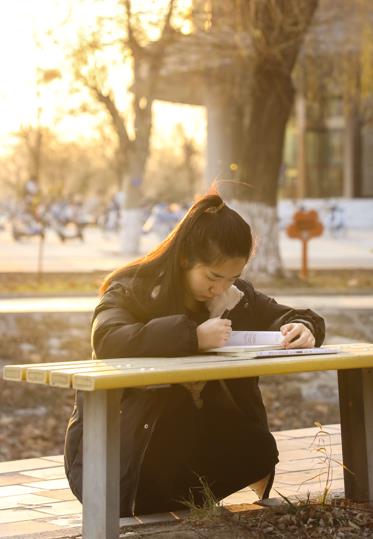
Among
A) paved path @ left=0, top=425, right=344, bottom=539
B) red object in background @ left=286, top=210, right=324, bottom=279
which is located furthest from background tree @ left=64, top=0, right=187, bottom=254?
paved path @ left=0, top=425, right=344, bottom=539

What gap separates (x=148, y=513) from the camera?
179 inches

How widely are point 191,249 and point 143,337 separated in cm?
32

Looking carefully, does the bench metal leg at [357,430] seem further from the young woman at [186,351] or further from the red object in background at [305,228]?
the red object in background at [305,228]

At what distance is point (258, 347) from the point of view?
4.34m

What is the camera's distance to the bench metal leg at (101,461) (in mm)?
3924

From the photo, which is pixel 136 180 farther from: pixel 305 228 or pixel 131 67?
pixel 305 228

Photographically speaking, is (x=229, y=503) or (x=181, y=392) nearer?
(x=181, y=392)

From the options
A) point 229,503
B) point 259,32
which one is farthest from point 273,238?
point 229,503

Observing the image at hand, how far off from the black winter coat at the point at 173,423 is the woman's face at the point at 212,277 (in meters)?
0.10

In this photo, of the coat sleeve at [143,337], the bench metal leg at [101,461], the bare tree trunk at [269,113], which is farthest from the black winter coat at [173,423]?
the bare tree trunk at [269,113]

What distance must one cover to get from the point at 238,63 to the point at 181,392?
16.4m

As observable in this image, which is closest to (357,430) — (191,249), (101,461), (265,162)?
(191,249)

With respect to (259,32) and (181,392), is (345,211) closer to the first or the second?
(259,32)

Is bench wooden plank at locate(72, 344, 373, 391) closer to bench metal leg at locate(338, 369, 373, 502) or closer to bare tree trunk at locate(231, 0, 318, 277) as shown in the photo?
bench metal leg at locate(338, 369, 373, 502)
